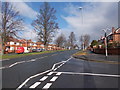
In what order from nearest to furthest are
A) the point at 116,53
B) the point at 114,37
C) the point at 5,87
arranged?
1. the point at 5,87
2. the point at 116,53
3. the point at 114,37

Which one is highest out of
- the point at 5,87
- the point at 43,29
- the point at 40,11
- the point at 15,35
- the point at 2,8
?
the point at 40,11

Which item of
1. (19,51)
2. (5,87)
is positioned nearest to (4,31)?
(19,51)

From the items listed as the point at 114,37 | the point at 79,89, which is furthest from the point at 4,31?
the point at 114,37

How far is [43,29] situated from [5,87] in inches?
1153

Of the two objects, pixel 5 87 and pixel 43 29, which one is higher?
pixel 43 29

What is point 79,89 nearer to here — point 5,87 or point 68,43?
point 5,87

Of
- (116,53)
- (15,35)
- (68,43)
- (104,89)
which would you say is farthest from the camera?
(68,43)

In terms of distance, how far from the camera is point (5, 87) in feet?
14.2

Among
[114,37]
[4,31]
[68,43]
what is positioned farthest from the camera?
[68,43]

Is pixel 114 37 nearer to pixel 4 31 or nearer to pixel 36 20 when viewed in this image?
pixel 36 20

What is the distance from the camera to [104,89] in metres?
3.99

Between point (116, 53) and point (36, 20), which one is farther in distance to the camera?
point (36, 20)

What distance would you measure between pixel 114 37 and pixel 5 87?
53.5 m

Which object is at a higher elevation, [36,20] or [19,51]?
[36,20]
